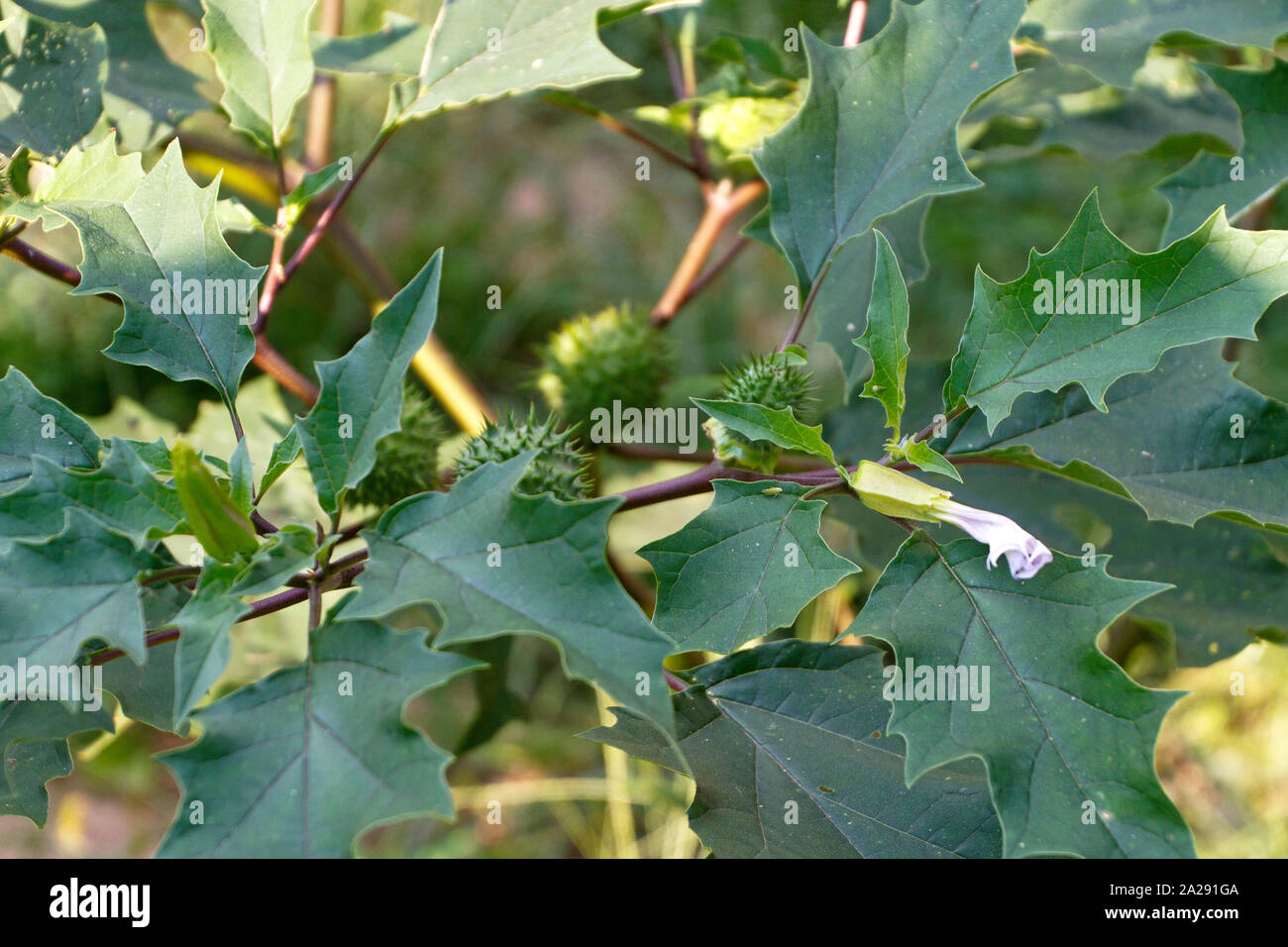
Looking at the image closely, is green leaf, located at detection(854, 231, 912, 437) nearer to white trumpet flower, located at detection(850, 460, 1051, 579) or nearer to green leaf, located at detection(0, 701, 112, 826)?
white trumpet flower, located at detection(850, 460, 1051, 579)

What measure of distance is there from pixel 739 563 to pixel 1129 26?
90cm

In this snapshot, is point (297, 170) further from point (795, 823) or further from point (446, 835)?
point (446, 835)

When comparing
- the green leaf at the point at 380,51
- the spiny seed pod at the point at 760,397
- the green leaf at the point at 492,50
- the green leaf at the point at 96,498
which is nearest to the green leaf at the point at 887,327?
the spiny seed pod at the point at 760,397

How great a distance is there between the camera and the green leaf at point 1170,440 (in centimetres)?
105

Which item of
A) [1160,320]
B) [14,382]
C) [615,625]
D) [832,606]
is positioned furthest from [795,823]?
[832,606]

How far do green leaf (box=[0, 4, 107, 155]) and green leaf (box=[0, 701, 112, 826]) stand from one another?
2.18ft

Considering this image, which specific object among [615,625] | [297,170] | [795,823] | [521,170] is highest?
[521,170]

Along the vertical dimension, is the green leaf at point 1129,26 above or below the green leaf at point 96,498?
above

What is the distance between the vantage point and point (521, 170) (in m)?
3.52

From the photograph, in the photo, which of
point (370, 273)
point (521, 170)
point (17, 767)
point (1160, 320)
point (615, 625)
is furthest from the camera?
point (521, 170)

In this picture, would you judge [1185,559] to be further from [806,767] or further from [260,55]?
[260,55]

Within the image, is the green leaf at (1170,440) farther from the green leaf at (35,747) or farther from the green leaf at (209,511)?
the green leaf at (35,747)

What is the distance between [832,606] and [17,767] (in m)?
1.63

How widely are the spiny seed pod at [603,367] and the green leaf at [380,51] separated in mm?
441
